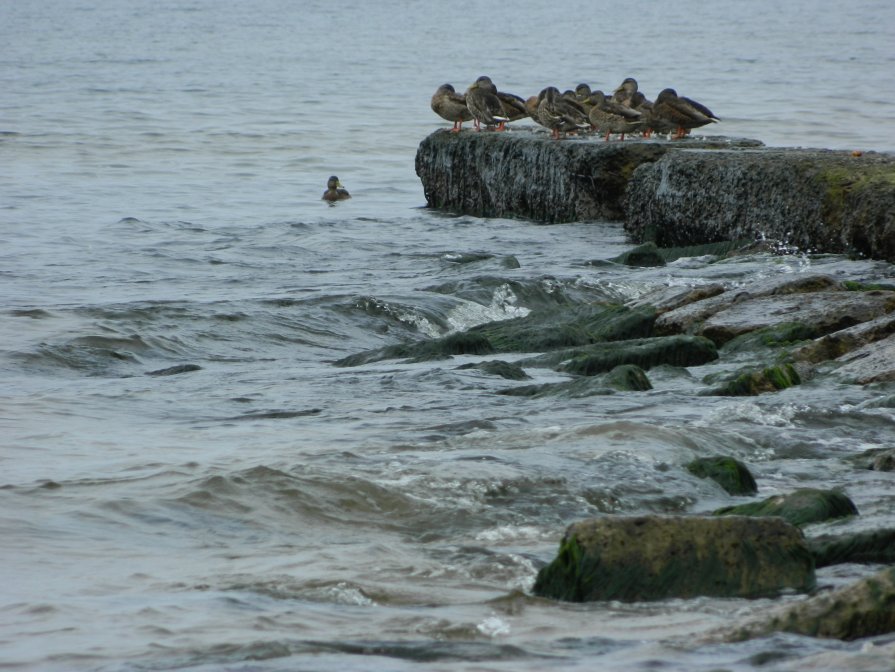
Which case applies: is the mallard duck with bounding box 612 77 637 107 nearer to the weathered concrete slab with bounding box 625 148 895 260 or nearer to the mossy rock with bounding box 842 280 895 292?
the weathered concrete slab with bounding box 625 148 895 260

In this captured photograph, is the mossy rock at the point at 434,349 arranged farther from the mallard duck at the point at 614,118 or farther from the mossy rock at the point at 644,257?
the mallard duck at the point at 614,118

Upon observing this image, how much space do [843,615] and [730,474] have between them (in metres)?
2.10

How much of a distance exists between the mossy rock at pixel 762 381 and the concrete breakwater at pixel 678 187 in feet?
11.4

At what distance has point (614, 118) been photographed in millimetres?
15828

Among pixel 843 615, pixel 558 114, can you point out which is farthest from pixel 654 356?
pixel 558 114

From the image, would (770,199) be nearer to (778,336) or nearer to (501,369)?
(778,336)

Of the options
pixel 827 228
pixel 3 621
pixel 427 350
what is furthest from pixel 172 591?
pixel 827 228

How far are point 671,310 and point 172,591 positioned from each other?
5.78m

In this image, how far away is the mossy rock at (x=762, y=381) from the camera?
25.5ft

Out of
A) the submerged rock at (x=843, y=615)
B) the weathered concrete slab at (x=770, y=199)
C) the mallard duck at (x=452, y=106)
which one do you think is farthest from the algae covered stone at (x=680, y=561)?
the mallard duck at (x=452, y=106)

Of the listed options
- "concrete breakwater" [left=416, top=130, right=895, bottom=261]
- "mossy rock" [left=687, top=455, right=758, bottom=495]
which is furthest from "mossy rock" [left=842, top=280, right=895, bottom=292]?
"mossy rock" [left=687, top=455, right=758, bottom=495]

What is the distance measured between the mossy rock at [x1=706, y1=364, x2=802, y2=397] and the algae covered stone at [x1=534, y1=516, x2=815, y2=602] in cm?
300

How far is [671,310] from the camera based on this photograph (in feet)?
33.4

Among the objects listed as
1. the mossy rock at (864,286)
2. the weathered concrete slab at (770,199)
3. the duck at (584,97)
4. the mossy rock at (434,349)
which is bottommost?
the mossy rock at (434,349)
